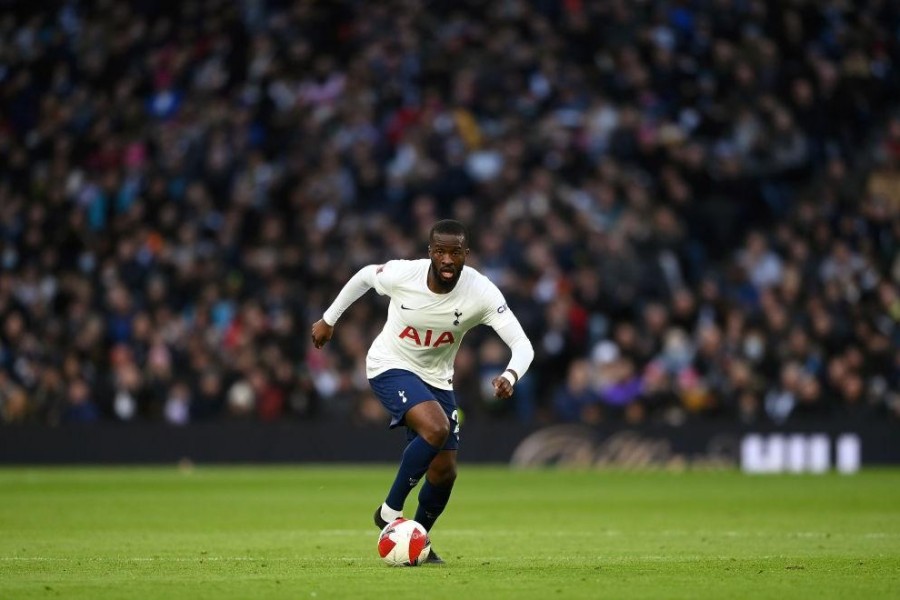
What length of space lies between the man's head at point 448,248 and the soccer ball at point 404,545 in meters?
1.73

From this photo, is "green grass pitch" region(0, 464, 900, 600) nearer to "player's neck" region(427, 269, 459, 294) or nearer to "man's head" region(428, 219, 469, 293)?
"player's neck" region(427, 269, 459, 294)

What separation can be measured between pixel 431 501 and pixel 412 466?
49 centimetres

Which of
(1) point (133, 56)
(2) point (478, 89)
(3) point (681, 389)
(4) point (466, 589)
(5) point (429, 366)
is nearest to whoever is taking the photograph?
(4) point (466, 589)

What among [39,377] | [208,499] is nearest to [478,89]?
[39,377]

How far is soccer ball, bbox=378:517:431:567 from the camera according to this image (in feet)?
34.6

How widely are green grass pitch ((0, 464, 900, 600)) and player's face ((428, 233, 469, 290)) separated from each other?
6.62 ft

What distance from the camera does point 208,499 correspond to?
1884cm

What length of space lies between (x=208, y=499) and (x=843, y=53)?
15.7m

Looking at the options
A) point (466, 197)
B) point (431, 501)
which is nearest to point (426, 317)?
point (431, 501)

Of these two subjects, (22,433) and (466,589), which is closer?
(466,589)

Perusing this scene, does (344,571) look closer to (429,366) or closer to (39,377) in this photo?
(429,366)

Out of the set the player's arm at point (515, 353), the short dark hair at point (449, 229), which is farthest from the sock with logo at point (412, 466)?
the short dark hair at point (449, 229)

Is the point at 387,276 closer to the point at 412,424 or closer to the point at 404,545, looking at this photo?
the point at 412,424

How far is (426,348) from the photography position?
11.1m
